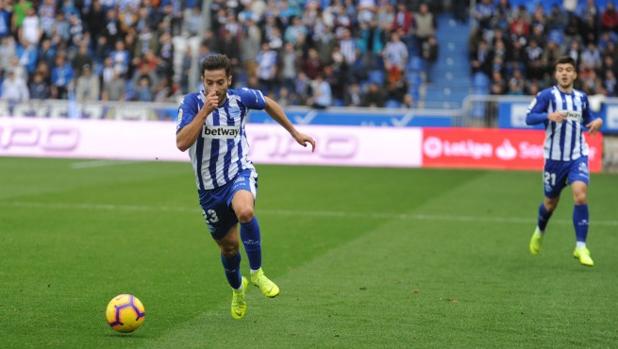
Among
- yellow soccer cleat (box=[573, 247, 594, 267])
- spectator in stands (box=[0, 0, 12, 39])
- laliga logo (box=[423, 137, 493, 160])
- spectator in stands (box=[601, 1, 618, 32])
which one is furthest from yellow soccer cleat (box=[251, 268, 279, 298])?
spectator in stands (box=[0, 0, 12, 39])

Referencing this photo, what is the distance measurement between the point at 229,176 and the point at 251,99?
63 cm

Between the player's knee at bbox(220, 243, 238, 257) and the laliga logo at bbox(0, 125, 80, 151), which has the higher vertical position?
the player's knee at bbox(220, 243, 238, 257)

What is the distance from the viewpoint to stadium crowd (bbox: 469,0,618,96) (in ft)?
91.5

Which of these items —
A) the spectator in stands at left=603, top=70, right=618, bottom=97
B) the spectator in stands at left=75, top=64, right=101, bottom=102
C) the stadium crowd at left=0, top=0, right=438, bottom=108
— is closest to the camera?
the spectator in stands at left=603, top=70, right=618, bottom=97

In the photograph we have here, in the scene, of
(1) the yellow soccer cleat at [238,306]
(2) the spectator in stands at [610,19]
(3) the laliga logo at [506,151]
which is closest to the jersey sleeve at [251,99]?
(1) the yellow soccer cleat at [238,306]

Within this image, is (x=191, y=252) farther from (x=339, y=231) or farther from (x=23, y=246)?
(x=339, y=231)

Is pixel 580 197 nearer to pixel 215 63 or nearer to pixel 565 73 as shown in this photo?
pixel 565 73

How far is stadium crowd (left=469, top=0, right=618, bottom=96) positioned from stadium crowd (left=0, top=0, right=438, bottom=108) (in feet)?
5.11

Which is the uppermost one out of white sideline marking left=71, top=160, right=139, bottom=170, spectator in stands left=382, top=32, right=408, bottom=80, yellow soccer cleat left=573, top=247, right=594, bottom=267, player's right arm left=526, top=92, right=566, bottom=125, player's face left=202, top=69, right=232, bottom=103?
player's face left=202, top=69, right=232, bottom=103

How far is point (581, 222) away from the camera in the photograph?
456 inches

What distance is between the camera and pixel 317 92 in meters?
28.2

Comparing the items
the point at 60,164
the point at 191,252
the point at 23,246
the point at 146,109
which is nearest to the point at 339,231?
the point at 191,252

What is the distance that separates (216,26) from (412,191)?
1371cm

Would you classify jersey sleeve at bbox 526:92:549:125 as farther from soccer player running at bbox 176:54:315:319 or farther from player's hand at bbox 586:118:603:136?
soccer player running at bbox 176:54:315:319
